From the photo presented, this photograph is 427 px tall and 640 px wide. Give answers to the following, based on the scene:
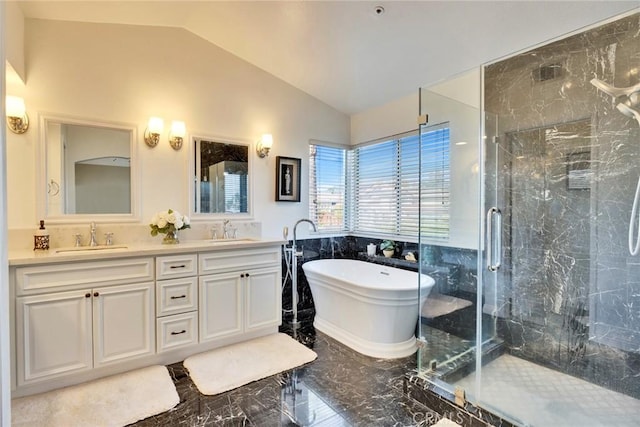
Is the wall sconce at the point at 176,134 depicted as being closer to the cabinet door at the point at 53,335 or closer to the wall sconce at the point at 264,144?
the wall sconce at the point at 264,144

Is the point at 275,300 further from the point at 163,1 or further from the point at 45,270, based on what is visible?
the point at 163,1

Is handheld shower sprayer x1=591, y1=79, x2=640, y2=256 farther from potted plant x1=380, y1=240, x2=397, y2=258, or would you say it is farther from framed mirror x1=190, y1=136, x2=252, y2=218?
framed mirror x1=190, y1=136, x2=252, y2=218

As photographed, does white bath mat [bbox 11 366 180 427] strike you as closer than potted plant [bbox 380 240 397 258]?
Yes

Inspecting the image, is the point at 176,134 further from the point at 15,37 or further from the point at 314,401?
the point at 314,401

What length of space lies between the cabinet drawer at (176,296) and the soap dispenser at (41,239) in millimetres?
879

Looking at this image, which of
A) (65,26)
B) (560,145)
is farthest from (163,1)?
(560,145)

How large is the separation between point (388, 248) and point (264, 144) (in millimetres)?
1862

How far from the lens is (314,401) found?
2.11 meters

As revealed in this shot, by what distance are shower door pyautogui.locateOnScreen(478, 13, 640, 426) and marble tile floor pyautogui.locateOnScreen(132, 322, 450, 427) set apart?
1.69 ft

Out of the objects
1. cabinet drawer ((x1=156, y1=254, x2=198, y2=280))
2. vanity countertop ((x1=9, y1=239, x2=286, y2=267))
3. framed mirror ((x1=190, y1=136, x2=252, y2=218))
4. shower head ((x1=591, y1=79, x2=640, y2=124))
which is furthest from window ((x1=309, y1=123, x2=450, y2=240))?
cabinet drawer ((x1=156, y1=254, x2=198, y2=280))

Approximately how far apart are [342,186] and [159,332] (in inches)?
108

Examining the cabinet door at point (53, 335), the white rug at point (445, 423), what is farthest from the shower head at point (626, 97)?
the cabinet door at point (53, 335)

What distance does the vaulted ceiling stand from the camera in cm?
225

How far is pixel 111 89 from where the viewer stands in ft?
9.05
